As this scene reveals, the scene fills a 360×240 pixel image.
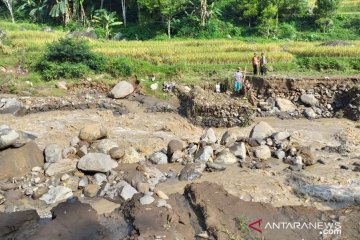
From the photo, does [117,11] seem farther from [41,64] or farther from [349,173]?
[349,173]

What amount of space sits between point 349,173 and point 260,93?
7972 millimetres

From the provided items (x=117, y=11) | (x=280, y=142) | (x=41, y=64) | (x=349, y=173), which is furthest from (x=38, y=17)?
(x=349, y=173)

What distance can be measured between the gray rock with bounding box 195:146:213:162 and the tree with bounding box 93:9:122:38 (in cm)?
2492

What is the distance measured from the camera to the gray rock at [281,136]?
51.1ft

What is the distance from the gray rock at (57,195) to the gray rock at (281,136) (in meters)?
8.35

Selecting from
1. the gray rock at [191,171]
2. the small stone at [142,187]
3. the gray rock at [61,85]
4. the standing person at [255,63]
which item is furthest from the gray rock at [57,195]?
the standing person at [255,63]

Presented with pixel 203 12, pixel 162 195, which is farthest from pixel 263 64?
pixel 203 12

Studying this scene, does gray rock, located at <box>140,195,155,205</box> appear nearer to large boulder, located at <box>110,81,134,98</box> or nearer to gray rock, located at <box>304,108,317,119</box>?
large boulder, located at <box>110,81,134,98</box>

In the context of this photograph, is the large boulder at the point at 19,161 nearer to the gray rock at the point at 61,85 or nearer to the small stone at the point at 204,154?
the small stone at the point at 204,154

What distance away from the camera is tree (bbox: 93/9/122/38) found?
36.7 metres

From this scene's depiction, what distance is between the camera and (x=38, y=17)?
137 feet

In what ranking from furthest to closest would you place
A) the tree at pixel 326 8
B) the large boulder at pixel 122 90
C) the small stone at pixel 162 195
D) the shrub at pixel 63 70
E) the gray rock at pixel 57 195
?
the tree at pixel 326 8, the shrub at pixel 63 70, the large boulder at pixel 122 90, the gray rock at pixel 57 195, the small stone at pixel 162 195

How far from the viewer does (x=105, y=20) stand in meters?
37.2

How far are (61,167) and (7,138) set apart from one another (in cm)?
204
